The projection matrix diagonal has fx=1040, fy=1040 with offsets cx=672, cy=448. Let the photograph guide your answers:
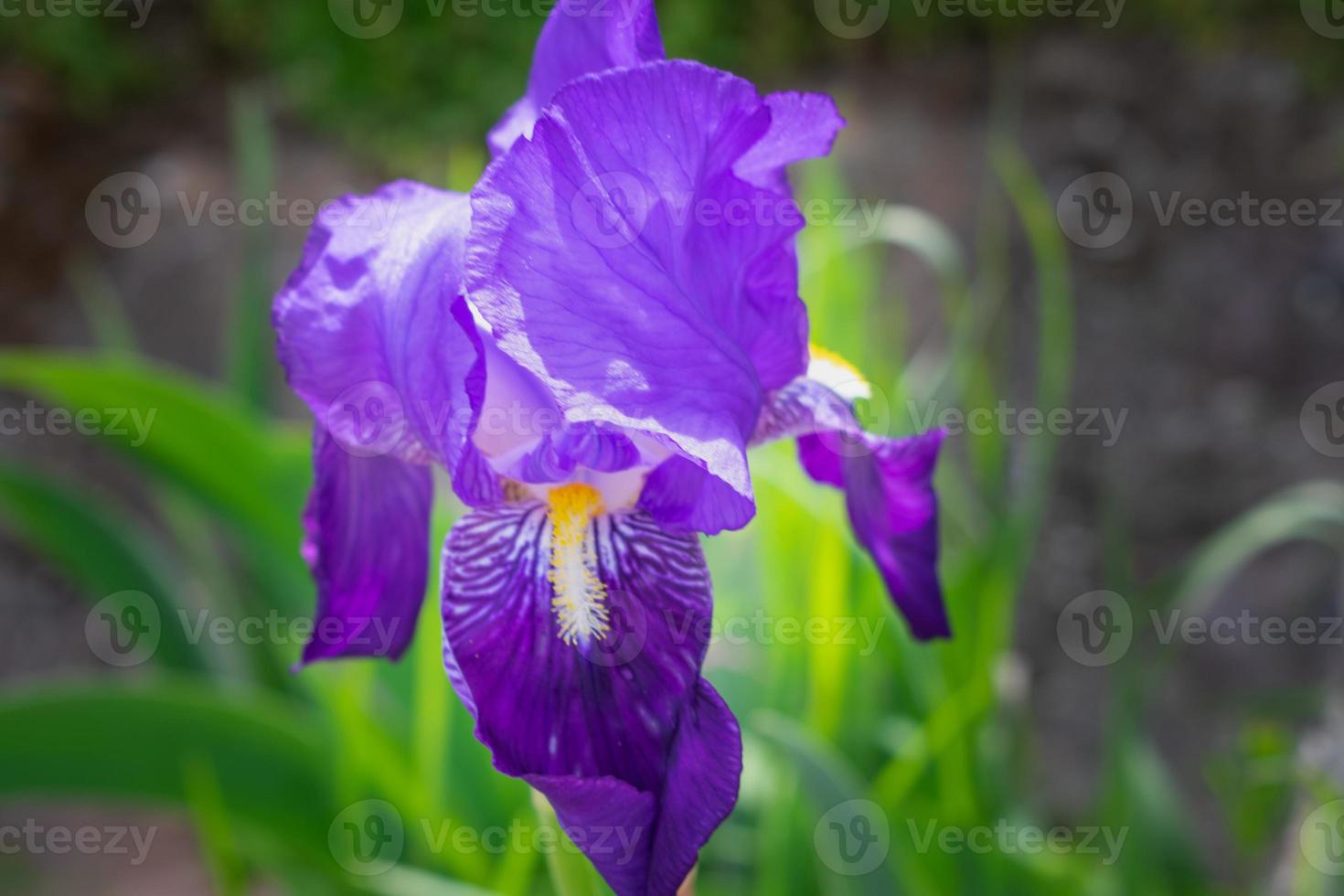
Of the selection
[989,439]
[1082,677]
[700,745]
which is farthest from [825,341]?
[1082,677]

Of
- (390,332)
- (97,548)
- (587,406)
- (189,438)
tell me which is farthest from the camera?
(97,548)

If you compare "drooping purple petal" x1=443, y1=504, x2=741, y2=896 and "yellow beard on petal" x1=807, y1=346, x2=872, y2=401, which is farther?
"yellow beard on petal" x1=807, y1=346, x2=872, y2=401

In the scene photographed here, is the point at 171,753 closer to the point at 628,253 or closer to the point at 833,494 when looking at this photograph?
the point at 833,494

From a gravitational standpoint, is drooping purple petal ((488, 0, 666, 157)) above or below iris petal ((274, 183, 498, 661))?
above

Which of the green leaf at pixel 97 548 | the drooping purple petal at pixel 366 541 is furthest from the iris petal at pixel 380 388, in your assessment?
the green leaf at pixel 97 548

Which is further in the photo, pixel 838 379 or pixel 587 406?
pixel 838 379

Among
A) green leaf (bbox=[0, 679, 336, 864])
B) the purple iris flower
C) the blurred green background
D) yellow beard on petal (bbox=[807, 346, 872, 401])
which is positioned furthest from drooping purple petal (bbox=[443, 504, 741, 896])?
green leaf (bbox=[0, 679, 336, 864])

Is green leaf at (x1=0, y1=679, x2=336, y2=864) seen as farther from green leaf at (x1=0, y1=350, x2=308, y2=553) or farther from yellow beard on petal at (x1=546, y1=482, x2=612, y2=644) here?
yellow beard on petal at (x1=546, y1=482, x2=612, y2=644)

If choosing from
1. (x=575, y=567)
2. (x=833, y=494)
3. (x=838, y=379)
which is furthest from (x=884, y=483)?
(x=833, y=494)

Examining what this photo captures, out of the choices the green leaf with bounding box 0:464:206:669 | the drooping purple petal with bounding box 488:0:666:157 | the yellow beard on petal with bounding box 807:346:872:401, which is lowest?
the green leaf with bounding box 0:464:206:669
